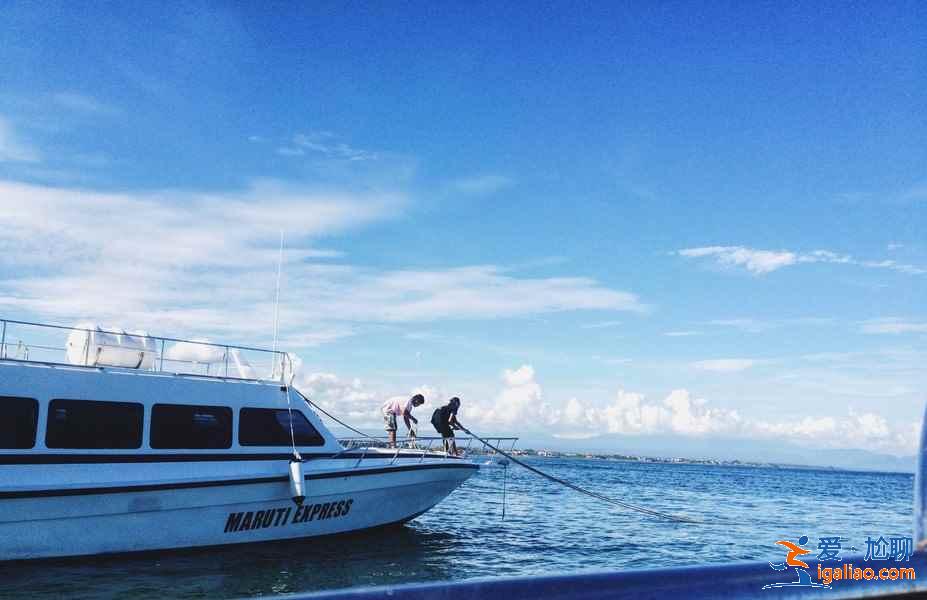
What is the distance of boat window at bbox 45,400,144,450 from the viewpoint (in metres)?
11.9

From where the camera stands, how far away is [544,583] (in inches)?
84.5

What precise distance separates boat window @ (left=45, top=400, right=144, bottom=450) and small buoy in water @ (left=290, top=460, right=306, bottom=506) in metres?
2.69

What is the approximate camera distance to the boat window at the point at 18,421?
11.4 meters

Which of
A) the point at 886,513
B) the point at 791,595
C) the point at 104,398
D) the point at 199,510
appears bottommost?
the point at 886,513

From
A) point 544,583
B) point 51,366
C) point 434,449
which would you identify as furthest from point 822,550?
point 434,449

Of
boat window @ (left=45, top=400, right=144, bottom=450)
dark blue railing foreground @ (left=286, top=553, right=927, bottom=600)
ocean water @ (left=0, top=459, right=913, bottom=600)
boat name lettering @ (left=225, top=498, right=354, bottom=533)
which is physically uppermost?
boat window @ (left=45, top=400, right=144, bottom=450)

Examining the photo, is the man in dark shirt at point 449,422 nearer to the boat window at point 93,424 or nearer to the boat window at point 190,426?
the boat window at point 190,426

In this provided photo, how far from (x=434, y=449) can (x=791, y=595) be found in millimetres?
15054

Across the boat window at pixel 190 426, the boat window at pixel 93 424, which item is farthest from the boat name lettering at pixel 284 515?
the boat window at pixel 93 424

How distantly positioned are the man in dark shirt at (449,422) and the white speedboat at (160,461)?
1.46 metres

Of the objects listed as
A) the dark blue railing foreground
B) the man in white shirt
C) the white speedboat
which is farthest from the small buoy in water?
the dark blue railing foreground

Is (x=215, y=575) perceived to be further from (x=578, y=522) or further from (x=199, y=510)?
(x=578, y=522)

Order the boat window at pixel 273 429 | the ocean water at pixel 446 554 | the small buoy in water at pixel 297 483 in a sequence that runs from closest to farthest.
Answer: the ocean water at pixel 446 554, the small buoy in water at pixel 297 483, the boat window at pixel 273 429

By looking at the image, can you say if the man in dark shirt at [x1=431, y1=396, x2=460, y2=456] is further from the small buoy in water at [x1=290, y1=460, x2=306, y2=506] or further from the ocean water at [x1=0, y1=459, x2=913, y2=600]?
the small buoy in water at [x1=290, y1=460, x2=306, y2=506]
